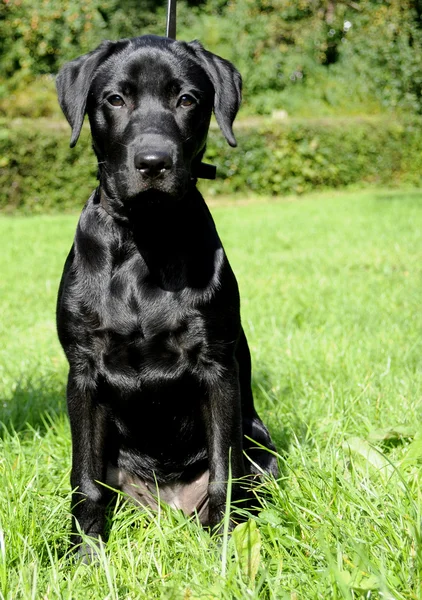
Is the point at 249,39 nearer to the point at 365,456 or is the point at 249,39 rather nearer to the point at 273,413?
the point at 273,413

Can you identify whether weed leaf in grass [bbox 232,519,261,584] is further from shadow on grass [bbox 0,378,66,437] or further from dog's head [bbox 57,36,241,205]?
shadow on grass [bbox 0,378,66,437]

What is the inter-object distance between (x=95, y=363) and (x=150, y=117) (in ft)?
2.70

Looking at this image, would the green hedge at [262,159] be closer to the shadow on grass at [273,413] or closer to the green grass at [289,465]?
the green grass at [289,465]

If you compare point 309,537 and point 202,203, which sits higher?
point 202,203

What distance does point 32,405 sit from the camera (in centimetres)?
342

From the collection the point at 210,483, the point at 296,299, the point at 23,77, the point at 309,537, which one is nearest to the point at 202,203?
the point at 210,483

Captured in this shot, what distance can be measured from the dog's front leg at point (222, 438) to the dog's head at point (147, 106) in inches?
26.0

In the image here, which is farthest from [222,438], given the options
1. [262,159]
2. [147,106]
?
[262,159]

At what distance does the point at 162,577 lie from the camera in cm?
194

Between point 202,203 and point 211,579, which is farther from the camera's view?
point 202,203

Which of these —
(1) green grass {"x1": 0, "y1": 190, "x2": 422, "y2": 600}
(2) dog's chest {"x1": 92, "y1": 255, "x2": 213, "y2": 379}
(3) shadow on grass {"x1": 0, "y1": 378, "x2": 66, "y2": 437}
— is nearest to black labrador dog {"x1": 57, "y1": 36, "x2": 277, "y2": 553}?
(2) dog's chest {"x1": 92, "y1": 255, "x2": 213, "y2": 379}

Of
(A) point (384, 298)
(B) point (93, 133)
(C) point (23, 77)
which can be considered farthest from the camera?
(C) point (23, 77)

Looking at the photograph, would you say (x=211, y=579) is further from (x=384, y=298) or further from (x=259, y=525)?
(x=384, y=298)

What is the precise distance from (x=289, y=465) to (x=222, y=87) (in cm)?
136
